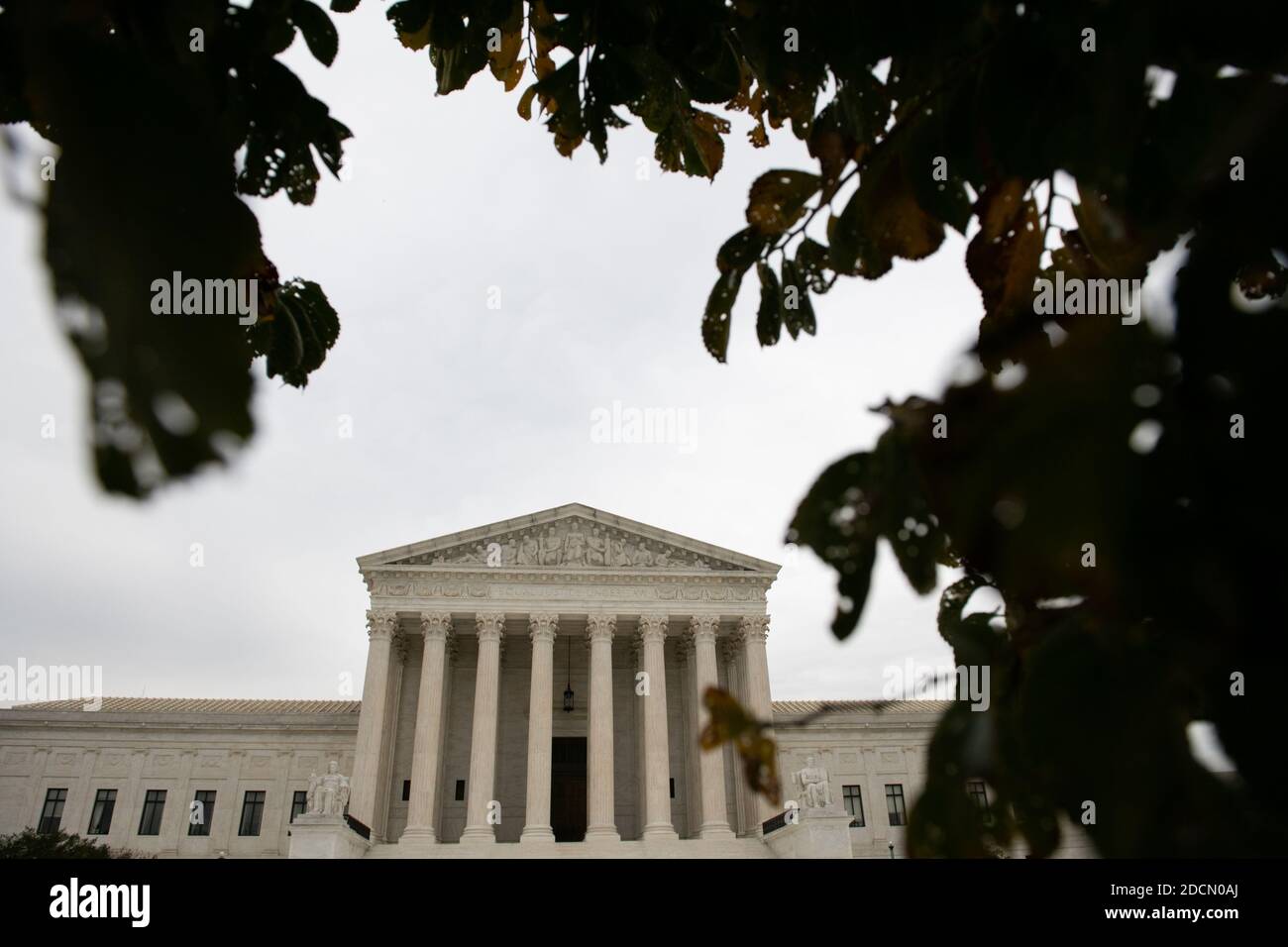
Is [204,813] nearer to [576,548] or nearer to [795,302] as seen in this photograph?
[576,548]

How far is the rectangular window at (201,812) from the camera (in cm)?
3075

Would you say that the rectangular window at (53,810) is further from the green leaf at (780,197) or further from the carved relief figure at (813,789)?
the green leaf at (780,197)

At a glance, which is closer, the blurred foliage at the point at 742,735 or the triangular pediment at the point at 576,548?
the blurred foliage at the point at 742,735

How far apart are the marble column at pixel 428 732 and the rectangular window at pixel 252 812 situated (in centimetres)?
684

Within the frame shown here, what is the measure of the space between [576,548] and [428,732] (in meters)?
8.34

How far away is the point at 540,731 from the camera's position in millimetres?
28781

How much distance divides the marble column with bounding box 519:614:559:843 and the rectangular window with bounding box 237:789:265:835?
1053 centimetres

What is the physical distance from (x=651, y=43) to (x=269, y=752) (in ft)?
116

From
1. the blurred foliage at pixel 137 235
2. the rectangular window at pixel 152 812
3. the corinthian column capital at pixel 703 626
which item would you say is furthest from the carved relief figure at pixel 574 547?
the blurred foliage at pixel 137 235

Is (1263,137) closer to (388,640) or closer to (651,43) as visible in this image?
(651,43)

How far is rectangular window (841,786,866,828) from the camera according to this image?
33156 millimetres

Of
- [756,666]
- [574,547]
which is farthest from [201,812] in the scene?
[756,666]

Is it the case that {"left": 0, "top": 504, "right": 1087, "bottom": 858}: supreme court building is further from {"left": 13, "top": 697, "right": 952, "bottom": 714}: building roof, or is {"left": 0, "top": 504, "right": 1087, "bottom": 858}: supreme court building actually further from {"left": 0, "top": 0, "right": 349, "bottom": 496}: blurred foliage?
{"left": 0, "top": 0, "right": 349, "bottom": 496}: blurred foliage
